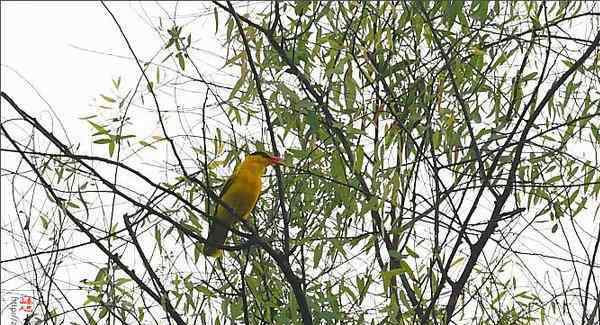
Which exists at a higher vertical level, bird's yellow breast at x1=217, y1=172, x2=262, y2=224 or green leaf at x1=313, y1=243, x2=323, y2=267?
bird's yellow breast at x1=217, y1=172, x2=262, y2=224

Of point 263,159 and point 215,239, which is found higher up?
point 263,159

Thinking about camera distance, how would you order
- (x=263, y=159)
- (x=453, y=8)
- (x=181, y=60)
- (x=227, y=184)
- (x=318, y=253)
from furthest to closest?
(x=227, y=184)
(x=263, y=159)
(x=181, y=60)
(x=318, y=253)
(x=453, y=8)

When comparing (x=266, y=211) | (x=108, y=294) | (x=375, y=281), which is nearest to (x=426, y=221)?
(x=375, y=281)

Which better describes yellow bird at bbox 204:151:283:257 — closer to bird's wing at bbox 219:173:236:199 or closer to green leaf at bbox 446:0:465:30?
bird's wing at bbox 219:173:236:199

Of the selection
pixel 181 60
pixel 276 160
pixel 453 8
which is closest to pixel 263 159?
pixel 276 160

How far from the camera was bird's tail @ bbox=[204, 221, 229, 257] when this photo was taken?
74.9 inches

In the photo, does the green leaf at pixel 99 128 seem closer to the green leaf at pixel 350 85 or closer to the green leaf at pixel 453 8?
the green leaf at pixel 350 85

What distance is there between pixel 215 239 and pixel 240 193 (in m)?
0.21

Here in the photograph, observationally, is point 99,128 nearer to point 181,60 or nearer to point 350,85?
point 181,60

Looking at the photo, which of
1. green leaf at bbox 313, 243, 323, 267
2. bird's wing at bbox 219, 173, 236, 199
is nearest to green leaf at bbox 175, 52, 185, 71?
bird's wing at bbox 219, 173, 236, 199

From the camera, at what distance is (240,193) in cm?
212

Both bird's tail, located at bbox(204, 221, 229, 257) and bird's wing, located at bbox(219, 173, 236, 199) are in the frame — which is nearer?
bird's tail, located at bbox(204, 221, 229, 257)

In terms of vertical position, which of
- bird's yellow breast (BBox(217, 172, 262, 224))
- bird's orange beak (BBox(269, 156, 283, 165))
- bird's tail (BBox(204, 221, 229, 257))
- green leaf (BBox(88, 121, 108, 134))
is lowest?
bird's tail (BBox(204, 221, 229, 257))

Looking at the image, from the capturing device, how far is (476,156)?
169 cm
